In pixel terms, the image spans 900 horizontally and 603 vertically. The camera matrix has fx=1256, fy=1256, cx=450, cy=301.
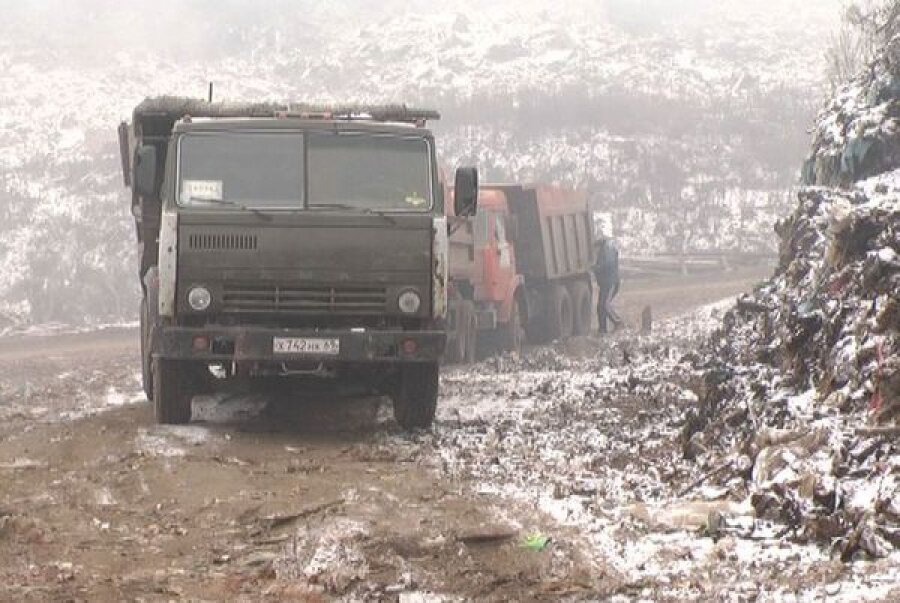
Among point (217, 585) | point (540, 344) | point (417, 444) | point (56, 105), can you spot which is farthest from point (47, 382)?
point (56, 105)

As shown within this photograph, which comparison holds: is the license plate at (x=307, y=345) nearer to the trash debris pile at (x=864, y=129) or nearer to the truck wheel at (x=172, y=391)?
the truck wheel at (x=172, y=391)

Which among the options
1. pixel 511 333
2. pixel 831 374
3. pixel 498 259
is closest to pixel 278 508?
pixel 831 374

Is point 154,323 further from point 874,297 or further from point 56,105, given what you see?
point 56,105

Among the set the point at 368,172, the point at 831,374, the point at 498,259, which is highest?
the point at 368,172

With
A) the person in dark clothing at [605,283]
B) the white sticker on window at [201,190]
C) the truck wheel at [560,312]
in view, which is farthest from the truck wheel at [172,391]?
the person in dark clothing at [605,283]

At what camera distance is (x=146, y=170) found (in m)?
9.88

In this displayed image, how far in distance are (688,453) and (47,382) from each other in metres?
9.63

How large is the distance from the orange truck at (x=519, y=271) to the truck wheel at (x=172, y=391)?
236 inches

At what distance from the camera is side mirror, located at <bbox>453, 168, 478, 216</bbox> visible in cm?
1012

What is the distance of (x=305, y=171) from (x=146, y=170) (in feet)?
4.27

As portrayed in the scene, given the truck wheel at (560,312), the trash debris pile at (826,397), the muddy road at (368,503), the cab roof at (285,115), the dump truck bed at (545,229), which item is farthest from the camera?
the truck wheel at (560,312)

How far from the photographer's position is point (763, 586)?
5250mm

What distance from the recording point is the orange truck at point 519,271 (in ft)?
57.6

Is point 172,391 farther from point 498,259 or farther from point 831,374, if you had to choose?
point 498,259
